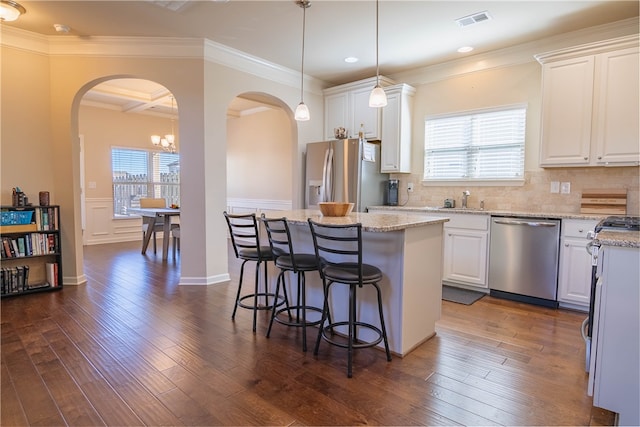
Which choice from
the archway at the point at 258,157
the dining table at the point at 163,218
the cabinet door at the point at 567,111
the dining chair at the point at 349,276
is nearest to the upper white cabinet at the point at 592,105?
the cabinet door at the point at 567,111

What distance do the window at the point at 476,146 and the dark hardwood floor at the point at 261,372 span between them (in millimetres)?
1695

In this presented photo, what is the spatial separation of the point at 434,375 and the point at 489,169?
2.92 m

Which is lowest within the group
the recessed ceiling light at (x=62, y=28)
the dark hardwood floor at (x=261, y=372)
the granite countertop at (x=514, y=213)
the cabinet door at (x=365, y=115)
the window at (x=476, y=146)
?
the dark hardwood floor at (x=261, y=372)

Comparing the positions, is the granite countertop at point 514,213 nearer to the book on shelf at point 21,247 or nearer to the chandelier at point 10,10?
the book on shelf at point 21,247

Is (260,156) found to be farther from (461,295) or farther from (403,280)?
(403,280)

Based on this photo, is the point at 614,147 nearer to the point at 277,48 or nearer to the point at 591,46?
the point at 591,46

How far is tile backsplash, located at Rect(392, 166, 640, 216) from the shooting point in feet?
11.1

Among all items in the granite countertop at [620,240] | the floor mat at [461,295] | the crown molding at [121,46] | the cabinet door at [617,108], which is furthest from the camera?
the crown molding at [121,46]

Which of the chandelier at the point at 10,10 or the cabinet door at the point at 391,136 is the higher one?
the chandelier at the point at 10,10

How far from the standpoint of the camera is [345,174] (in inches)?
180

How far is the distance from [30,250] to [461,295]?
4.58 meters

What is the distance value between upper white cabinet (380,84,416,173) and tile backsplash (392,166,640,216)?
1.30 ft

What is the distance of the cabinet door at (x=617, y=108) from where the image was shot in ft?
10.3

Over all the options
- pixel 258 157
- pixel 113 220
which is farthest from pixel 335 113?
pixel 113 220
